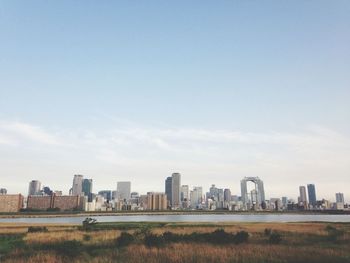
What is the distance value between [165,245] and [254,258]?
10418 millimetres

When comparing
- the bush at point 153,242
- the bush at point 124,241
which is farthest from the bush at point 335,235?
the bush at point 124,241

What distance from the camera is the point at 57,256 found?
27109 millimetres

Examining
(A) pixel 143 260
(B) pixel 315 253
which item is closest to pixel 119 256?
(A) pixel 143 260

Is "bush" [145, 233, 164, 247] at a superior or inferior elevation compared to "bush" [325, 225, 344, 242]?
superior

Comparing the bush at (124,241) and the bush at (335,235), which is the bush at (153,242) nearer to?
the bush at (124,241)

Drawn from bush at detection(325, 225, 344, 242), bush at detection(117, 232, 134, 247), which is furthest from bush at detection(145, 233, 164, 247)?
bush at detection(325, 225, 344, 242)

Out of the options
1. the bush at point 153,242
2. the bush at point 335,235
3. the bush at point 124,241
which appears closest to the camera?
the bush at point 153,242

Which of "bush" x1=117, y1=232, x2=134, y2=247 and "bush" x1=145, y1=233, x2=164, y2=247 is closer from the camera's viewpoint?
"bush" x1=145, y1=233, x2=164, y2=247

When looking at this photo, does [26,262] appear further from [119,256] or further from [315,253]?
[315,253]

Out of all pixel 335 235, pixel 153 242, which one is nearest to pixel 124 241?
pixel 153 242

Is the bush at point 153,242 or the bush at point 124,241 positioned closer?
the bush at point 153,242

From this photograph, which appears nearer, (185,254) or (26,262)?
(26,262)

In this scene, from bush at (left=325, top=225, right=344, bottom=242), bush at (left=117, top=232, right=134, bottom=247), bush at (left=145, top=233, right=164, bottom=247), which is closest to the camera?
bush at (left=145, top=233, right=164, bottom=247)

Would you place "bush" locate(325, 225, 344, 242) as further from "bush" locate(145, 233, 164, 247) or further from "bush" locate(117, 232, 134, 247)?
"bush" locate(117, 232, 134, 247)
